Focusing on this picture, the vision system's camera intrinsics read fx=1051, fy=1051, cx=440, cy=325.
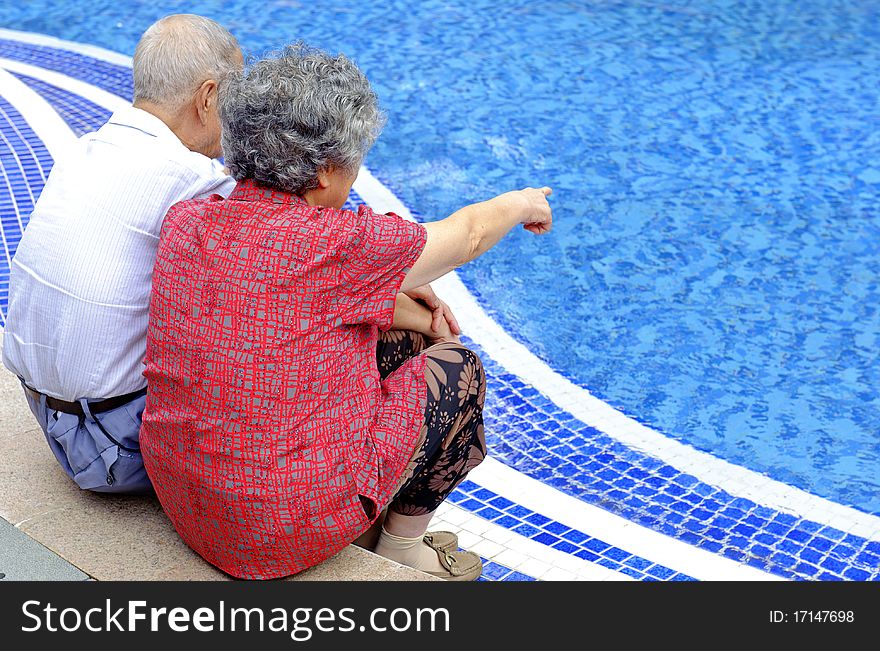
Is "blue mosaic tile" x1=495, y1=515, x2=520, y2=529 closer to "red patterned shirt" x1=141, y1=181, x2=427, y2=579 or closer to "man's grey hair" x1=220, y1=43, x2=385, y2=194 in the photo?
"red patterned shirt" x1=141, y1=181, x2=427, y2=579

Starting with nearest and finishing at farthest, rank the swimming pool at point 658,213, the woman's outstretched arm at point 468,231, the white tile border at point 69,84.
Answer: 1. the woman's outstretched arm at point 468,231
2. the swimming pool at point 658,213
3. the white tile border at point 69,84

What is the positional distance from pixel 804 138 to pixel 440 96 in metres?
2.80

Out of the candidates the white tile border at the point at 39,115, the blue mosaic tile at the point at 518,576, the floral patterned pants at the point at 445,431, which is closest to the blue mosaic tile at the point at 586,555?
the blue mosaic tile at the point at 518,576

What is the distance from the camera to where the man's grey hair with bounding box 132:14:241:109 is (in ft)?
8.86

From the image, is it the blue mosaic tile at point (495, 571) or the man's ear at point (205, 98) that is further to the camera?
the blue mosaic tile at point (495, 571)

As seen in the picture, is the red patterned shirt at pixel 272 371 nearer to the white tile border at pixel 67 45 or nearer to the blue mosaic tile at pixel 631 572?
the blue mosaic tile at pixel 631 572

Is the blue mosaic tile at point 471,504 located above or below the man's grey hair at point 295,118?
below

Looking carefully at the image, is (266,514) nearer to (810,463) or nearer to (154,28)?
(154,28)

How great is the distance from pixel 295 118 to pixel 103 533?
1307 mm

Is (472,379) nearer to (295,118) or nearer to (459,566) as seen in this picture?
(459,566)

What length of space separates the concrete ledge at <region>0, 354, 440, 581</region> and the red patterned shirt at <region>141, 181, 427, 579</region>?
0.53 ft

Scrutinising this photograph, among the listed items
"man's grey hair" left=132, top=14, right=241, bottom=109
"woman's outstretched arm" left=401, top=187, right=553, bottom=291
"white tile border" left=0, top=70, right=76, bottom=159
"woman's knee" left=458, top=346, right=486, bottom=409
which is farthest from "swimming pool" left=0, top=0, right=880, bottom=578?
"man's grey hair" left=132, top=14, right=241, bottom=109

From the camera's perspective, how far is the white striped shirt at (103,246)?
2.61m

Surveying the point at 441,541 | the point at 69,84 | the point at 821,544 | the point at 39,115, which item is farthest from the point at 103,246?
the point at 69,84
